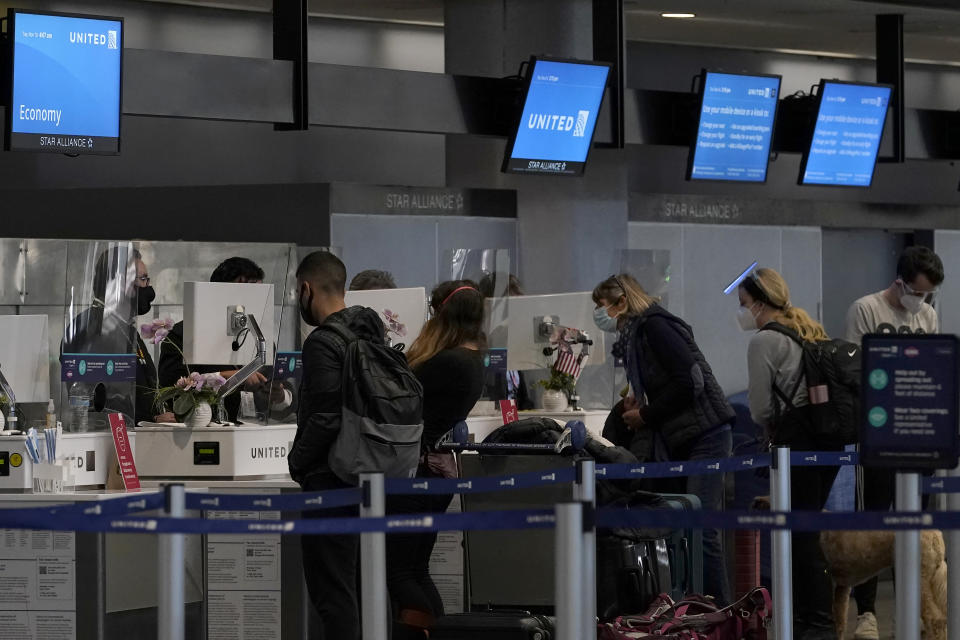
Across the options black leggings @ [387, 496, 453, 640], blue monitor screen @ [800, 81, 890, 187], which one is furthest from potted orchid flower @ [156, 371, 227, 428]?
blue monitor screen @ [800, 81, 890, 187]

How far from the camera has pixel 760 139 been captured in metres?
8.95

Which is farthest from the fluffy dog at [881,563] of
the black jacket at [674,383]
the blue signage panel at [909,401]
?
the blue signage panel at [909,401]

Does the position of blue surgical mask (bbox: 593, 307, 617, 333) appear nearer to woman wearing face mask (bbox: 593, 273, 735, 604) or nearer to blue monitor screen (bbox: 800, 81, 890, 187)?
woman wearing face mask (bbox: 593, 273, 735, 604)

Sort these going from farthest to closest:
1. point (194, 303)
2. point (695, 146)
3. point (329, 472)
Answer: point (695, 146)
point (194, 303)
point (329, 472)

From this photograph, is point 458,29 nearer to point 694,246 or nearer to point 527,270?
point 527,270

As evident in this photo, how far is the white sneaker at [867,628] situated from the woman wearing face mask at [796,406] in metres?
0.56

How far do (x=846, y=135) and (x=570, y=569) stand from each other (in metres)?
6.65

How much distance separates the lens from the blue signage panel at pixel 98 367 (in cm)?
530

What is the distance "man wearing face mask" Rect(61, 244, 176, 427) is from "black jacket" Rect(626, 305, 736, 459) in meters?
1.68

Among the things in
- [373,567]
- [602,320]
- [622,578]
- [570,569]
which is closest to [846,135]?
[602,320]

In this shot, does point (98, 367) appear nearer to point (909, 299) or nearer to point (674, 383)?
point (674, 383)

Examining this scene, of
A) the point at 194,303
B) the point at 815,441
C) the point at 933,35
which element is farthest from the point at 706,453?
the point at 933,35

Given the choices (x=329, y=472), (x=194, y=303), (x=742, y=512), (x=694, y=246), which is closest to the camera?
(x=742, y=512)

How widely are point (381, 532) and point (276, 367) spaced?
248 centimetres
